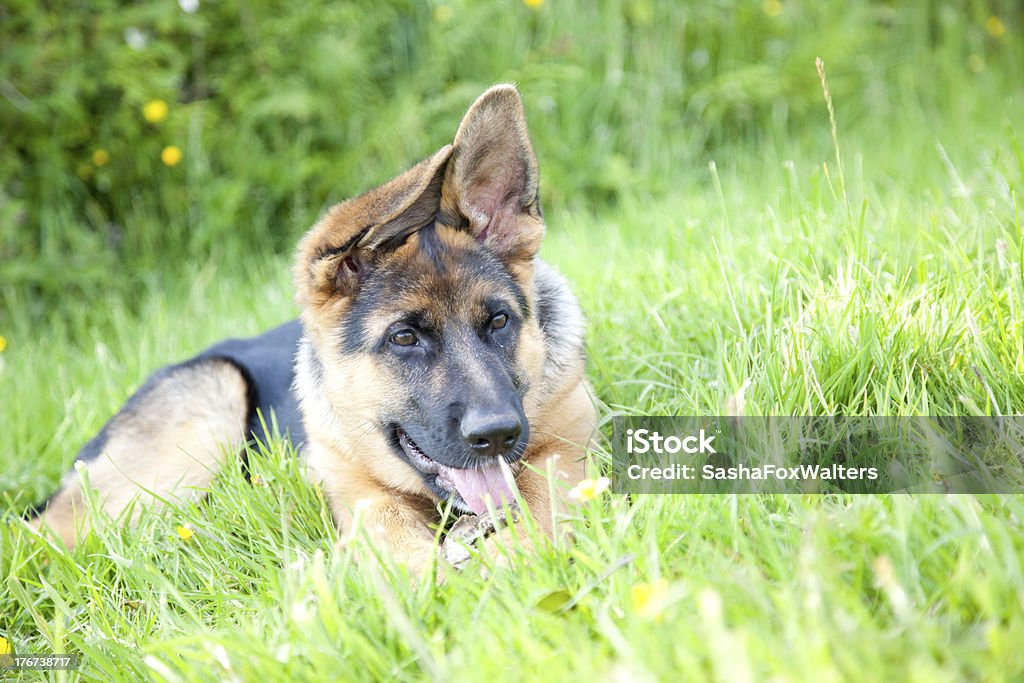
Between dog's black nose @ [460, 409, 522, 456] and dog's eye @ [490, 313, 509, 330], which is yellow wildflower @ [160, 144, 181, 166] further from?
dog's black nose @ [460, 409, 522, 456]

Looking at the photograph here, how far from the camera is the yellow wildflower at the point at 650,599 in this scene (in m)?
1.78

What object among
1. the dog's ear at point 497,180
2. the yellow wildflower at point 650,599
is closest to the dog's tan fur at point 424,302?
the dog's ear at point 497,180

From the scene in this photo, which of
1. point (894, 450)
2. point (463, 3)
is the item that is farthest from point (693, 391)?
point (463, 3)

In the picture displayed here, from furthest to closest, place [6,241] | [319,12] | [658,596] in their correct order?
[319,12] → [6,241] → [658,596]

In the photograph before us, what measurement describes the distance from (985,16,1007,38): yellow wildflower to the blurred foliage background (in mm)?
833

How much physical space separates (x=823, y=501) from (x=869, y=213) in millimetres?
2674

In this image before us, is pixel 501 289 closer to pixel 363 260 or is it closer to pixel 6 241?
pixel 363 260

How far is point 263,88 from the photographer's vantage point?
7.60 metres

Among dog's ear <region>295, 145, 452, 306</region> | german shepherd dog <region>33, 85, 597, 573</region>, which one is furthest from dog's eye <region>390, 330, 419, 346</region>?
dog's ear <region>295, 145, 452, 306</region>

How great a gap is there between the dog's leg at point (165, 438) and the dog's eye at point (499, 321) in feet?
4.50

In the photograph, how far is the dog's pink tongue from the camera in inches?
126

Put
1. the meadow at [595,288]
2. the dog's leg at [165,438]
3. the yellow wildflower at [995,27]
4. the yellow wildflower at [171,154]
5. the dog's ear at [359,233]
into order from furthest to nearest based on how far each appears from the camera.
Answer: the yellow wildflower at [995,27] → the yellow wildflower at [171,154] → the dog's leg at [165,438] → the dog's ear at [359,233] → the meadow at [595,288]

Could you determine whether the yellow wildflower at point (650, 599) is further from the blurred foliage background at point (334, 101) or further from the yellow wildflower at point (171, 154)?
the yellow wildflower at point (171, 154)

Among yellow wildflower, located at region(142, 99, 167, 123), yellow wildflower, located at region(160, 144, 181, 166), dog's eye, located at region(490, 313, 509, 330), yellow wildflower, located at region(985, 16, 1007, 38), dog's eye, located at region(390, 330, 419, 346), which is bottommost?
yellow wildflower, located at region(985, 16, 1007, 38)
